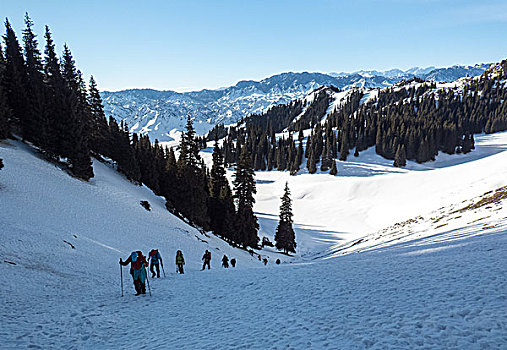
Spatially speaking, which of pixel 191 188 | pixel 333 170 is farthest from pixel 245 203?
pixel 333 170

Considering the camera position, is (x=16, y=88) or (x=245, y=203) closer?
(x=16, y=88)

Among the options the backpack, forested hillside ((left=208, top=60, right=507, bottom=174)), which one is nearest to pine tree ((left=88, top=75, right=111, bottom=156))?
the backpack

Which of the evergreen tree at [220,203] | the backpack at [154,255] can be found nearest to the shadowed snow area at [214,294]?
the backpack at [154,255]

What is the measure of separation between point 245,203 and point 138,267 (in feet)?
98.9

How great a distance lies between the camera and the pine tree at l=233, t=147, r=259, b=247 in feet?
129

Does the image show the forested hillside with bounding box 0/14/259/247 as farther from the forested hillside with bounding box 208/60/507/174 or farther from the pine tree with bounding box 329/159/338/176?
the forested hillside with bounding box 208/60/507/174

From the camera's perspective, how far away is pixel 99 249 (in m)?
16.5

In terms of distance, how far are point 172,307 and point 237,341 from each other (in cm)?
406

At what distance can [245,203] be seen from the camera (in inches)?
1586

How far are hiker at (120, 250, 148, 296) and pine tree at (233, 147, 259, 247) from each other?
28.6 meters

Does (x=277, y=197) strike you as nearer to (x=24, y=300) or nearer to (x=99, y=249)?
(x=99, y=249)

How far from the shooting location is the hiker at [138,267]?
1030cm

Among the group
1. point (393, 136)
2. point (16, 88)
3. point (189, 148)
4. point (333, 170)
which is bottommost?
point (333, 170)

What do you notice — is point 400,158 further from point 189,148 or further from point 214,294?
point 214,294
